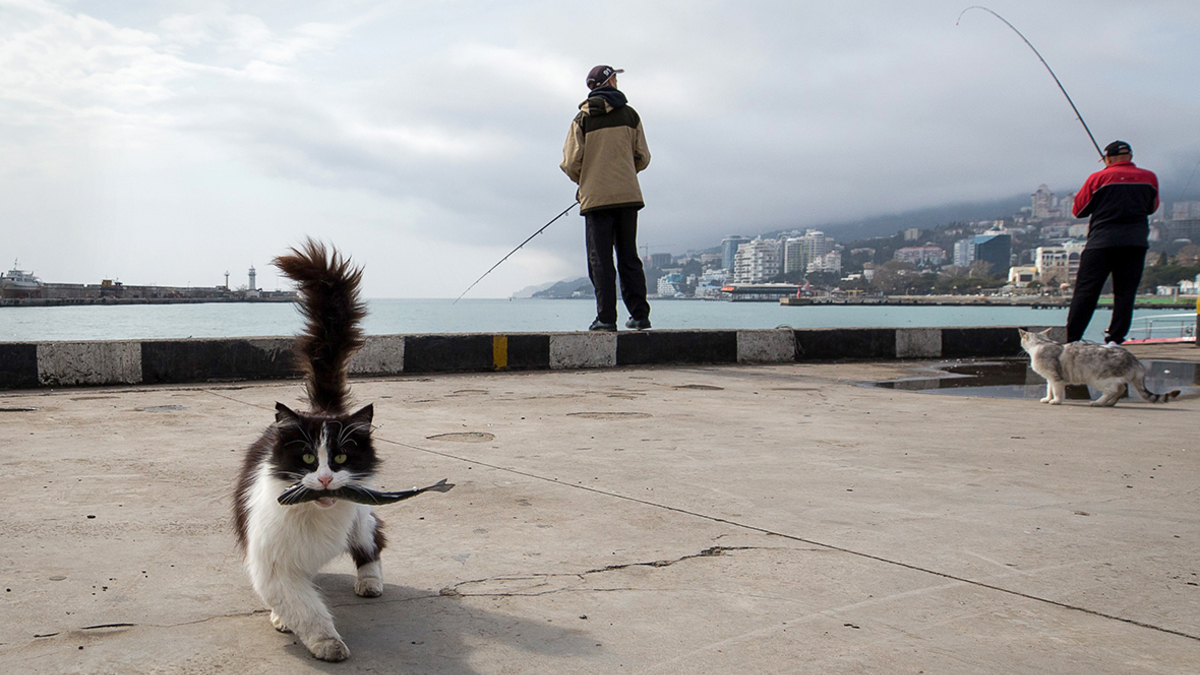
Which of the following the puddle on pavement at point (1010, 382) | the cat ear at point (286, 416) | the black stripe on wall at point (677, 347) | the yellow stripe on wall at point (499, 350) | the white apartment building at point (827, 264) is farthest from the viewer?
the white apartment building at point (827, 264)

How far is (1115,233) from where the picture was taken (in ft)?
24.9

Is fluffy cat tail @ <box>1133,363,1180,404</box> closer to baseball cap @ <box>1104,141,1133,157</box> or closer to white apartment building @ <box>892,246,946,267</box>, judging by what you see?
baseball cap @ <box>1104,141,1133,157</box>

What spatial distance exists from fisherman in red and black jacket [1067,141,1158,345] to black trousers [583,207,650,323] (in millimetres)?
4330

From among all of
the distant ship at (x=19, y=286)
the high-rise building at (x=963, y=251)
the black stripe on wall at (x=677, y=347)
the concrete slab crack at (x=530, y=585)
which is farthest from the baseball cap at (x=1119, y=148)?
the high-rise building at (x=963, y=251)

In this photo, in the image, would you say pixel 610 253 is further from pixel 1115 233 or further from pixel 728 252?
pixel 728 252

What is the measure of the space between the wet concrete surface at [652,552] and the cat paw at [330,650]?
0.11 feet

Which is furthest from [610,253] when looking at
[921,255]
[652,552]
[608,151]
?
[921,255]

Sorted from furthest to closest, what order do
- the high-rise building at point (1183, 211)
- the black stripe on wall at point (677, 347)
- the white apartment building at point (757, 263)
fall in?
the white apartment building at point (757, 263)
the high-rise building at point (1183, 211)
the black stripe on wall at point (677, 347)

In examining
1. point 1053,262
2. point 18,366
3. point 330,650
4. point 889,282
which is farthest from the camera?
point 889,282

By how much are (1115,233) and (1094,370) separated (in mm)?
2469

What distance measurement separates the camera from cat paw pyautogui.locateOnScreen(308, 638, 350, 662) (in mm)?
1676

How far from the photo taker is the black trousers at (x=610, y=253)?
8445 millimetres

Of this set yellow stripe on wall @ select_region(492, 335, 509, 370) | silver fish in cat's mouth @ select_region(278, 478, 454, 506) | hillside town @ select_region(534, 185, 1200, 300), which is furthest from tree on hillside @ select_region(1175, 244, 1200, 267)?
hillside town @ select_region(534, 185, 1200, 300)

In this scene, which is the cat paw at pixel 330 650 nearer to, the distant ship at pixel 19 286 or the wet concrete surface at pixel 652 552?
the wet concrete surface at pixel 652 552
